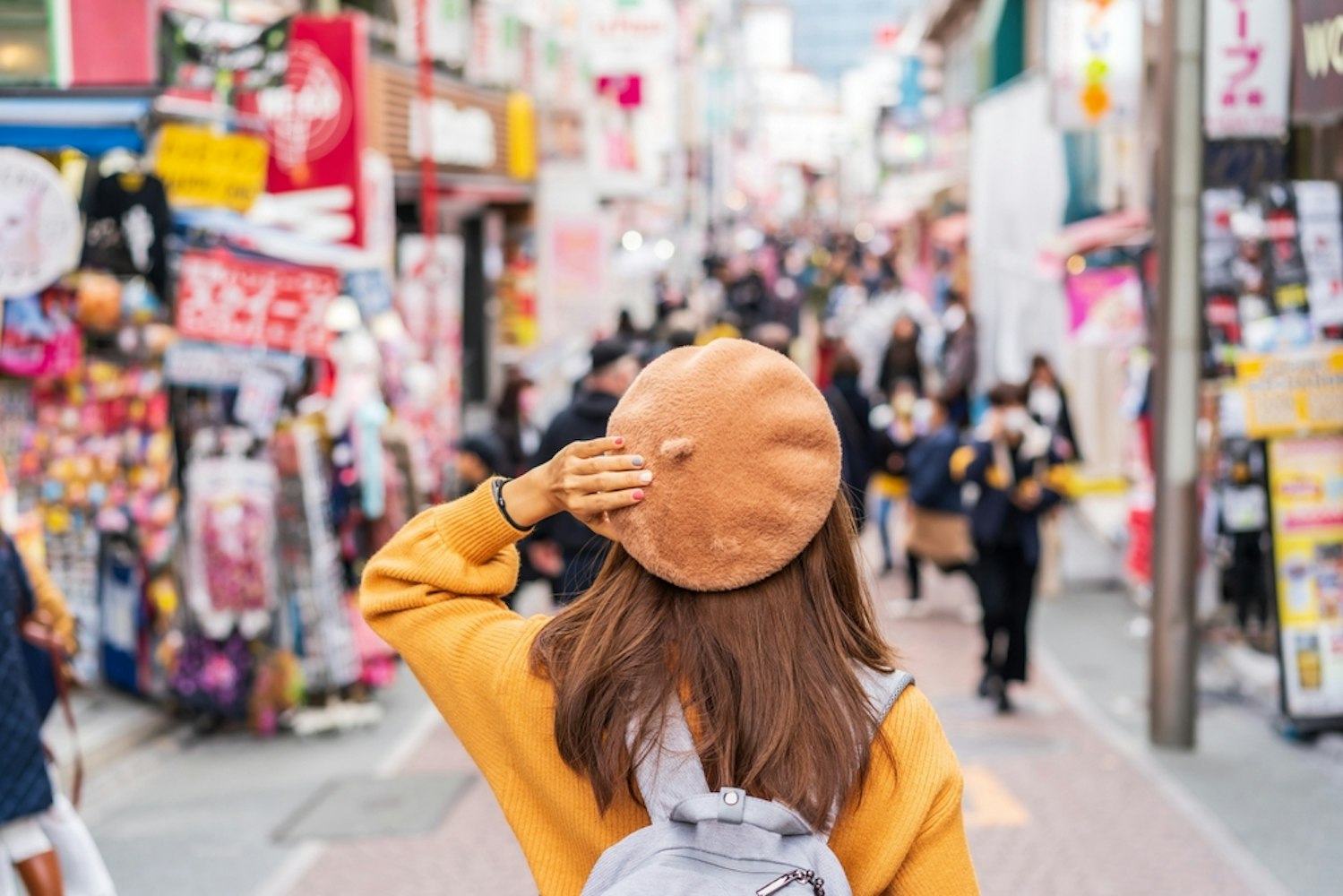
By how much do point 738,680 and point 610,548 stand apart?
34 centimetres

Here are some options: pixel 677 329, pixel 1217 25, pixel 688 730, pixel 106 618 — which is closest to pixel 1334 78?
pixel 1217 25

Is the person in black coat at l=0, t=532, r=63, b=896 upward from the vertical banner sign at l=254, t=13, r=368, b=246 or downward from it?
downward

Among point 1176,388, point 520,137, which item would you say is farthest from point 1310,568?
point 520,137

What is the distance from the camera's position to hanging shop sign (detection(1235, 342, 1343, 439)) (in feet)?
27.1

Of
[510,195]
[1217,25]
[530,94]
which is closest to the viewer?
[1217,25]

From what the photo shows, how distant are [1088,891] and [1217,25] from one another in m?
4.33

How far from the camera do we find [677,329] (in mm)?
9781

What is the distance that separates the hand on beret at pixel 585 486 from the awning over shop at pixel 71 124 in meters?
6.39

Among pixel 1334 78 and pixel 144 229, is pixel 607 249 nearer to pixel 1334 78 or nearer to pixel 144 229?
pixel 144 229

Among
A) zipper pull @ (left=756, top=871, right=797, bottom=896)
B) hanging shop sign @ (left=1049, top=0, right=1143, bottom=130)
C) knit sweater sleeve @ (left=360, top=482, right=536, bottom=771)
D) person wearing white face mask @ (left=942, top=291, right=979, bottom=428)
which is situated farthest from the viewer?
person wearing white face mask @ (left=942, top=291, right=979, bottom=428)

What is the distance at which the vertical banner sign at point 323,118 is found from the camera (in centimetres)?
1091

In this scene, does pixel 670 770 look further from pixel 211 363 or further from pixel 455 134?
pixel 455 134

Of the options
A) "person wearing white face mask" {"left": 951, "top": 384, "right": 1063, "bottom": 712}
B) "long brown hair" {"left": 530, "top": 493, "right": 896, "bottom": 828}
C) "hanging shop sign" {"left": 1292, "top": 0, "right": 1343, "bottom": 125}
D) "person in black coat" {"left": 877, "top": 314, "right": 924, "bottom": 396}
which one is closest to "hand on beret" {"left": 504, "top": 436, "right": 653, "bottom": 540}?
"long brown hair" {"left": 530, "top": 493, "right": 896, "bottom": 828}

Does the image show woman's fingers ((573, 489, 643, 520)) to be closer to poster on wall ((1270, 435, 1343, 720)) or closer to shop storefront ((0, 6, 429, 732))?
shop storefront ((0, 6, 429, 732))
